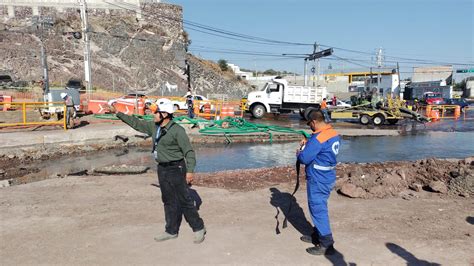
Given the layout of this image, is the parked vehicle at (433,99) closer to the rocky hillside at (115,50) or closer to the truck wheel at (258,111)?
the rocky hillside at (115,50)

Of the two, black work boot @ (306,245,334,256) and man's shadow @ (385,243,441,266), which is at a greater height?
black work boot @ (306,245,334,256)

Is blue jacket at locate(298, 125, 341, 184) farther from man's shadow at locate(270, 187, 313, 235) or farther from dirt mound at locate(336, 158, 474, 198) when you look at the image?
dirt mound at locate(336, 158, 474, 198)

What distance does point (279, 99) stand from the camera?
2953 centimetres

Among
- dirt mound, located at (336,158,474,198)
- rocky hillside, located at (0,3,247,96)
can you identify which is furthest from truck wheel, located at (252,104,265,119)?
dirt mound, located at (336,158,474,198)

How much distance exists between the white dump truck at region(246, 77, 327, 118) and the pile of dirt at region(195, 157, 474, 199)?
63.1ft

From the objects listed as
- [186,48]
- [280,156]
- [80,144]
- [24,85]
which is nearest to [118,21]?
[186,48]

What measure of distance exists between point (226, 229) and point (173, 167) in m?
1.27

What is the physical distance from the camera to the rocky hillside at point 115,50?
42.5 meters

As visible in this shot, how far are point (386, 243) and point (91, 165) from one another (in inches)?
396

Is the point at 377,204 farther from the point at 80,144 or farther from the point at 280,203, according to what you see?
the point at 80,144

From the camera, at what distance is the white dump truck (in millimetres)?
29250

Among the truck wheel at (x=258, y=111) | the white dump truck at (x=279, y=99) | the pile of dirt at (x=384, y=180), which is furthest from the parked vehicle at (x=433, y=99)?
the pile of dirt at (x=384, y=180)

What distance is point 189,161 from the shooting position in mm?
4957

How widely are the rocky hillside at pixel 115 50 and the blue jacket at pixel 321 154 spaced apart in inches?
1582
